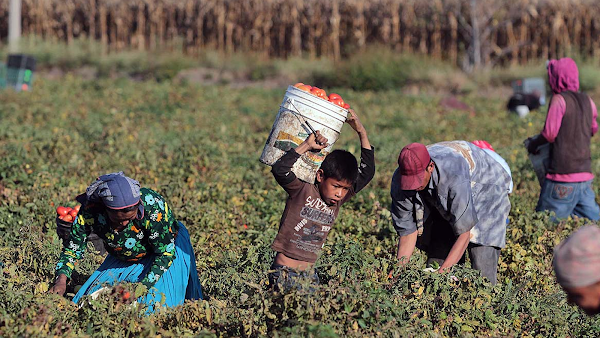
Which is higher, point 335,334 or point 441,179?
point 441,179

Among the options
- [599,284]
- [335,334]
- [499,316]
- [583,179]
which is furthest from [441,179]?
[583,179]

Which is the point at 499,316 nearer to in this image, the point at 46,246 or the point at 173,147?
the point at 46,246

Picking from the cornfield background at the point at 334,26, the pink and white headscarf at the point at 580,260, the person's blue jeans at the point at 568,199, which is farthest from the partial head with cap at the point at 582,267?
the cornfield background at the point at 334,26

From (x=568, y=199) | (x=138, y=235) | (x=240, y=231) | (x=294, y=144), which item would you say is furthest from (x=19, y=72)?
(x=294, y=144)

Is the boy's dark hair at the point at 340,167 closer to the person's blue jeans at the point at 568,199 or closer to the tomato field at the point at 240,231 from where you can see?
the tomato field at the point at 240,231

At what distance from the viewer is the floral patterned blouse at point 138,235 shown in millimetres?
4527

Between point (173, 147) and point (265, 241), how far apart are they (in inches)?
152

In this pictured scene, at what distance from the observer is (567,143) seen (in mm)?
6488

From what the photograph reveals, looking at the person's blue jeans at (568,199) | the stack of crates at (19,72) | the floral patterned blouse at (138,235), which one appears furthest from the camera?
the stack of crates at (19,72)

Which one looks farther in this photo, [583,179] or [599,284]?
[583,179]

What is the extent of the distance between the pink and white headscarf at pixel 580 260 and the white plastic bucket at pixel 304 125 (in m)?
1.74

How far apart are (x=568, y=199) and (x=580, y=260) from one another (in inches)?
154

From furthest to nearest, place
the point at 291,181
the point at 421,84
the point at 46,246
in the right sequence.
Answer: the point at 421,84
the point at 46,246
the point at 291,181

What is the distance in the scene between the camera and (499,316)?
4398mm
